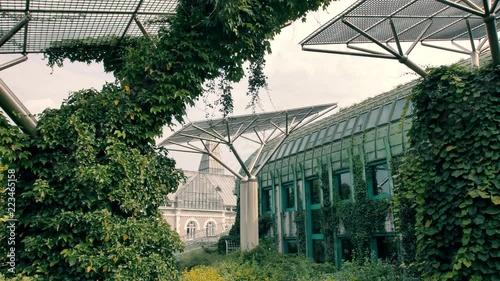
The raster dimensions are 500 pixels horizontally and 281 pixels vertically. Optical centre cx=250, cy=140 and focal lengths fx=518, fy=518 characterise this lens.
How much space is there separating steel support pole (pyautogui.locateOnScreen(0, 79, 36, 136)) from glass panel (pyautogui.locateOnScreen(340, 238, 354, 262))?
75.5ft

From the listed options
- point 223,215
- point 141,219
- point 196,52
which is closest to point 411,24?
point 196,52

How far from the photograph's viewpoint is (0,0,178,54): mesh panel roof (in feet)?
33.1

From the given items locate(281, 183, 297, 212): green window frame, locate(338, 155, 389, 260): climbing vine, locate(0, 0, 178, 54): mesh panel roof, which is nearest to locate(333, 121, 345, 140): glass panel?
locate(338, 155, 389, 260): climbing vine

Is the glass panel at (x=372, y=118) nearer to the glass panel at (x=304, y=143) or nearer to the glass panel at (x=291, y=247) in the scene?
the glass panel at (x=304, y=143)

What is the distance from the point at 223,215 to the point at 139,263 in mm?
80283

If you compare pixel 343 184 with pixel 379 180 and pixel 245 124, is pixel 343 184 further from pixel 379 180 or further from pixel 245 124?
pixel 245 124

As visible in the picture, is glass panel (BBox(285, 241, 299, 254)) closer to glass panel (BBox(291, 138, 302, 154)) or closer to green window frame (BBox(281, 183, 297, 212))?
green window frame (BBox(281, 183, 297, 212))

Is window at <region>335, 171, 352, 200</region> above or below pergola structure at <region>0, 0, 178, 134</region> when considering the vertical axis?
below

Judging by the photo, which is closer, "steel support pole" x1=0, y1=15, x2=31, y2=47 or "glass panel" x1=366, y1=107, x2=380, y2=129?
"steel support pole" x1=0, y1=15, x2=31, y2=47

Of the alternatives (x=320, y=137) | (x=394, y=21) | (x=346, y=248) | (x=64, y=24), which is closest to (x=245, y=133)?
(x=320, y=137)

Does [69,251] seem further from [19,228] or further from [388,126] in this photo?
[388,126]

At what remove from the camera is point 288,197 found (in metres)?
37.6

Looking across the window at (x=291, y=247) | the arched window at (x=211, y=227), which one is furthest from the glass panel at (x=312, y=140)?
the arched window at (x=211, y=227)

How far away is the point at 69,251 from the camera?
8758 millimetres
